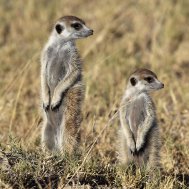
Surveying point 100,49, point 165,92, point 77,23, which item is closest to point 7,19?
point 100,49

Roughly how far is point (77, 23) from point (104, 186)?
1646 millimetres

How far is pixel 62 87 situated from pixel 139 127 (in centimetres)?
68

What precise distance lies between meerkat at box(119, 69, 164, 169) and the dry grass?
0.17m

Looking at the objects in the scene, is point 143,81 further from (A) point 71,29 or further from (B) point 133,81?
(A) point 71,29

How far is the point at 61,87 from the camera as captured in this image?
540 centimetres

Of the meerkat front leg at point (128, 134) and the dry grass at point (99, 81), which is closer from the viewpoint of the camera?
the dry grass at point (99, 81)

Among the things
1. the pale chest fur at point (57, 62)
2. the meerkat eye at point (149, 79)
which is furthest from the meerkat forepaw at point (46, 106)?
the meerkat eye at point (149, 79)

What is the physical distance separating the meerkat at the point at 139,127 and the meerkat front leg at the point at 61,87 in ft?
1.44

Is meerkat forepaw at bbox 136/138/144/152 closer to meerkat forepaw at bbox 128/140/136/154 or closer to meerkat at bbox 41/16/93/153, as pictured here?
meerkat forepaw at bbox 128/140/136/154

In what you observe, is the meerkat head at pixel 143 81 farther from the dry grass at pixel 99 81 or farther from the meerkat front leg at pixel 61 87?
the meerkat front leg at pixel 61 87

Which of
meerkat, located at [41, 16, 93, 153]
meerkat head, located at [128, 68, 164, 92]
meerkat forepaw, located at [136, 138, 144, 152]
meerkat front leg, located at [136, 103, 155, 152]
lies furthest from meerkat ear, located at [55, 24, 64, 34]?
meerkat forepaw, located at [136, 138, 144, 152]

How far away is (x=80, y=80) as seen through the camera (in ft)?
18.0

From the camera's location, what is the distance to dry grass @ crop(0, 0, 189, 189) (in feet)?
15.1

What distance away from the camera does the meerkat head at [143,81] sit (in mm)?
5430
